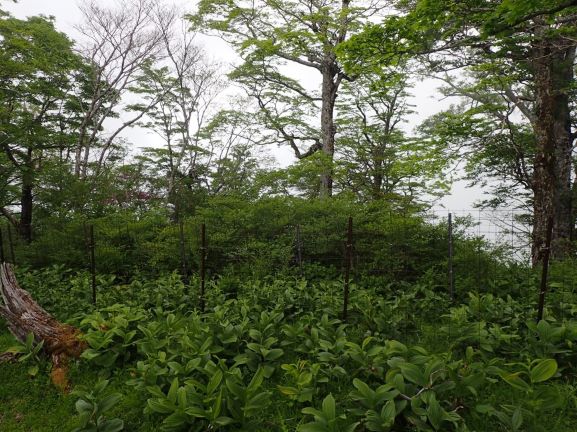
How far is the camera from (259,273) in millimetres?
6375

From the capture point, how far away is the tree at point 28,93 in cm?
1028

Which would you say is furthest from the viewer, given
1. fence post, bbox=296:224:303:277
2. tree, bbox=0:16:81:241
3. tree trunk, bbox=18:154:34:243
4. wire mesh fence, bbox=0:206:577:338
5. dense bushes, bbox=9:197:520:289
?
tree trunk, bbox=18:154:34:243

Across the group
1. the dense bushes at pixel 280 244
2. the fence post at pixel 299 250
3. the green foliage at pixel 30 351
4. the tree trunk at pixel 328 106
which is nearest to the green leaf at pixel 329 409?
the green foliage at pixel 30 351

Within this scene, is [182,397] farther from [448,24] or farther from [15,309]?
[448,24]

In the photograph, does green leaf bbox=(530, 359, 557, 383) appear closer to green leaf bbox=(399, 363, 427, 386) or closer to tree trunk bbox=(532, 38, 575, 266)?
green leaf bbox=(399, 363, 427, 386)

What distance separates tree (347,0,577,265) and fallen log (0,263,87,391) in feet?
18.6

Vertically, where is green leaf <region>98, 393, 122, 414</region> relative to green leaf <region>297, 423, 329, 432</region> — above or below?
below

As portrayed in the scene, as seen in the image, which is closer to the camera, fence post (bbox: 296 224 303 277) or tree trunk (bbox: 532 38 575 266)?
fence post (bbox: 296 224 303 277)

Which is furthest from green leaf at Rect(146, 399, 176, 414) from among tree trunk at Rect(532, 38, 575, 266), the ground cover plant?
tree trunk at Rect(532, 38, 575, 266)

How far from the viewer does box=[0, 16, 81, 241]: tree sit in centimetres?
1028

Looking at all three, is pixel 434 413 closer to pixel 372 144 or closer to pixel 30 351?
pixel 30 351

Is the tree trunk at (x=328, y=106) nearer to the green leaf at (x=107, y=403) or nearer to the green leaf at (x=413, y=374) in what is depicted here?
the green leaf at (x=413, y=374)

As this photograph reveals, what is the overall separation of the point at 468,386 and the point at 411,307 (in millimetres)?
2217

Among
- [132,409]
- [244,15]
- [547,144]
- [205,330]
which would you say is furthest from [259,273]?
[244,15]
